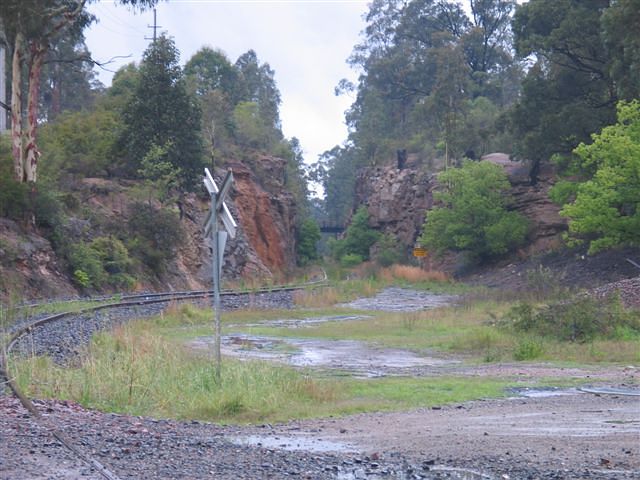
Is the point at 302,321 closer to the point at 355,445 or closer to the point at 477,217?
the point at 355,445

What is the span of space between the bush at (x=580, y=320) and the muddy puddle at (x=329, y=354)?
3685 millimetres

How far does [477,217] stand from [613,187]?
22.4 meters

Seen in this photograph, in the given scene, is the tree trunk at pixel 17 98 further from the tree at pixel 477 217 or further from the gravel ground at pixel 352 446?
the tree at pixel 477 217

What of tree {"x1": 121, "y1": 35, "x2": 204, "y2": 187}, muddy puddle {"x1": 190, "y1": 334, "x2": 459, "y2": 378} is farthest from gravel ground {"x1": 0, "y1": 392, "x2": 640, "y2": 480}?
tree {"x1": 121, "y1": 35, "x2": 204, "y2": 187}

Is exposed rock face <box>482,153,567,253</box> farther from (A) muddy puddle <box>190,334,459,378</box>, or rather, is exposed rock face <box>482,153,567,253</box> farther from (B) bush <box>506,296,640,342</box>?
(A) muddy puddle <box>190,334,459,378</box>

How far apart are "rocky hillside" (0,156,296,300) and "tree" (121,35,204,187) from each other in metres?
2.91

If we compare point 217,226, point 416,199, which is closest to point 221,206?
point 217,226

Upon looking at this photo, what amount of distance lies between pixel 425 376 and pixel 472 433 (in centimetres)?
650

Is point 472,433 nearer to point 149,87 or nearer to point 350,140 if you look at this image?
point 149,87

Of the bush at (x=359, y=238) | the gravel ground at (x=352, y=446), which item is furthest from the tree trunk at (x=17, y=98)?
the bush at (x=359, y=238)

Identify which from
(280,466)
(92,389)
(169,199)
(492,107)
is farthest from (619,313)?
(492,107)

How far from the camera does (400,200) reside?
3792 inches

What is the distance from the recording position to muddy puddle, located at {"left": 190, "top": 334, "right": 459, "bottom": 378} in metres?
18.3

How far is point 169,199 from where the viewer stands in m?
55.6
